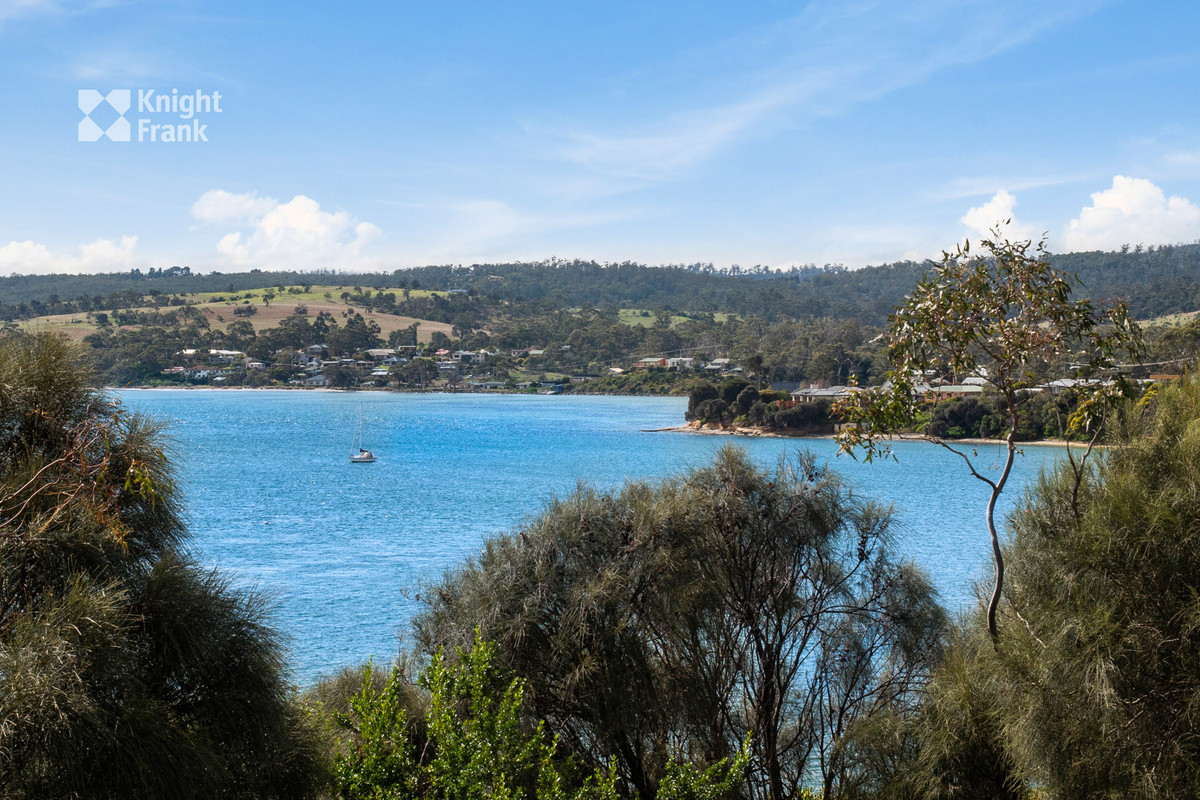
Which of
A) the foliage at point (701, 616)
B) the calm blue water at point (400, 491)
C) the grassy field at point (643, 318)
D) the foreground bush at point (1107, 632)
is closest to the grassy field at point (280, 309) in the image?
the grassy field at point (643, 318)

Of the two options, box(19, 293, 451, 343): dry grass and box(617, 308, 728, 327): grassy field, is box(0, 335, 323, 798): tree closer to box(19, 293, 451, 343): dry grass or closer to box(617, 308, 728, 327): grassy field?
box(19, 293, 451, 343): dry grass

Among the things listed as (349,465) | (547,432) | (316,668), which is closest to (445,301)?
(547,432)

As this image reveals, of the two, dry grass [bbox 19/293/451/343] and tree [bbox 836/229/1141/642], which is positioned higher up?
dry grass [bbox 19/293/451/343]

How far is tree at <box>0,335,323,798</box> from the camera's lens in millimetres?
4477

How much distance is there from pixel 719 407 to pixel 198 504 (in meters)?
42.8

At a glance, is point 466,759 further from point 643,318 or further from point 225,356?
point 643,318

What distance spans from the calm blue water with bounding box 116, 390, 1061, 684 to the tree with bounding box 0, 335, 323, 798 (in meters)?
0.78

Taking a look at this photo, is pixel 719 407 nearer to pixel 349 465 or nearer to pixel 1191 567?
pixel 349 465

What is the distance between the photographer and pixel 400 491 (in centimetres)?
4628

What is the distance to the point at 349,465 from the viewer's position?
57.2 metres

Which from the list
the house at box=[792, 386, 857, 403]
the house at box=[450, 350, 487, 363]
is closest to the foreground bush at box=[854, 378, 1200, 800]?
the house at box=[792, 386, 857, 403]

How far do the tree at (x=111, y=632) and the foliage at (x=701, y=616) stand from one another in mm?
2020

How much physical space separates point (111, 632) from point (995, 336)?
6258mm

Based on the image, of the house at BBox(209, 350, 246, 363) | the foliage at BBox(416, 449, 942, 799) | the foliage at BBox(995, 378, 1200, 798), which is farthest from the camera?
the house at BBox(209, 350, 246, 363)
